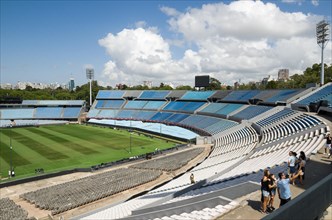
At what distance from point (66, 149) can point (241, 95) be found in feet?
153

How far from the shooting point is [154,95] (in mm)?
97812

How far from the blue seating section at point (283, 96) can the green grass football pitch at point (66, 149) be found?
24.9 meters

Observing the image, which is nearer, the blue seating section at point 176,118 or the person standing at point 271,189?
the person standing at point 271,189

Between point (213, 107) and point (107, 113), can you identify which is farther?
point (107, 113)

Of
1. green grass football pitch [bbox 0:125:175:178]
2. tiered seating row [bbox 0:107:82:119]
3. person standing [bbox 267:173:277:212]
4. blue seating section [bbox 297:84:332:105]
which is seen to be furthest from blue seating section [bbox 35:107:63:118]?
person standing [bbox 267:173:277:212]

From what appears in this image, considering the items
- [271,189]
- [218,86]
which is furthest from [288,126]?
[218,86]

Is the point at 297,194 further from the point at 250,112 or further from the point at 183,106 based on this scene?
the point at 183,106

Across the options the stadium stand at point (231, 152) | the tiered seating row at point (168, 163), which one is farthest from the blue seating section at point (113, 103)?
the tiered seating row at point (168, 163)

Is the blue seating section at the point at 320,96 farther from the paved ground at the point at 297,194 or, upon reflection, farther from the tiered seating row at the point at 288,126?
the paved ground at the point at 297,194

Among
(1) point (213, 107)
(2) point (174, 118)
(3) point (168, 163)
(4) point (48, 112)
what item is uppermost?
(1) point (213, 107)

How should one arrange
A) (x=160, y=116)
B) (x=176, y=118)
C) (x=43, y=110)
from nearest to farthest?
(x=176, y=118), (x=160, y=116), (x=43, y=110)

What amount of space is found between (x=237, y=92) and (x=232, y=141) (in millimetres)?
32786

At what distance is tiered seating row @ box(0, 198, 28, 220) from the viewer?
21.2 meters

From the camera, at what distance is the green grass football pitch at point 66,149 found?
38438 millimetres
